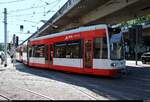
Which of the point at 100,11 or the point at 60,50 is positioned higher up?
the point at 100,11

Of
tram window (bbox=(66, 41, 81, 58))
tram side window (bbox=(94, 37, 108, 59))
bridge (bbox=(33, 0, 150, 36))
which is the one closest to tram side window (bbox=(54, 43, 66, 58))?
tram window (bbox=(66, 41, 81, 58))

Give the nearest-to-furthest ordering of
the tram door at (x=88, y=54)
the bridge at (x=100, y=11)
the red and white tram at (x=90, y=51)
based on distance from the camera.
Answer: the red and white tram at (x=90, y=51), the tram door at (x=88, y=54), the bridge at (x=100, y=11)

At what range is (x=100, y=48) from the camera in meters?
21.5

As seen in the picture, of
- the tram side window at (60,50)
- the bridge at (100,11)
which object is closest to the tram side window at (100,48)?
the tram side window at (60,50)

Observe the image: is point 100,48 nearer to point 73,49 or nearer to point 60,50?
point 73,49

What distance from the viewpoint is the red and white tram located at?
Result: 69.2 feet

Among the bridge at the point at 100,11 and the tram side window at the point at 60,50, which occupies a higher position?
the bridge at the point at 100,11

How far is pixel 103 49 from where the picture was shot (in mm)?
21234

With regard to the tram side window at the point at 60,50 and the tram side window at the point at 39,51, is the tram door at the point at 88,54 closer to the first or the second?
the tram side window at the point at 60,50

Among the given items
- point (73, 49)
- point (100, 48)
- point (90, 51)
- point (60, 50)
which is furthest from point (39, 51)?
point (100, 48)


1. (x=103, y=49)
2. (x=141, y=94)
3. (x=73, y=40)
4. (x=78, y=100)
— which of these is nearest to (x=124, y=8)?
(x=73, y=40)

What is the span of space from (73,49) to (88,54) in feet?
7.40

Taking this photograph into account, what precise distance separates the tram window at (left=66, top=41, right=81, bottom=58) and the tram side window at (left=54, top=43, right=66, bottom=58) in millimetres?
785

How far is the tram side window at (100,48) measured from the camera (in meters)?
21.1
